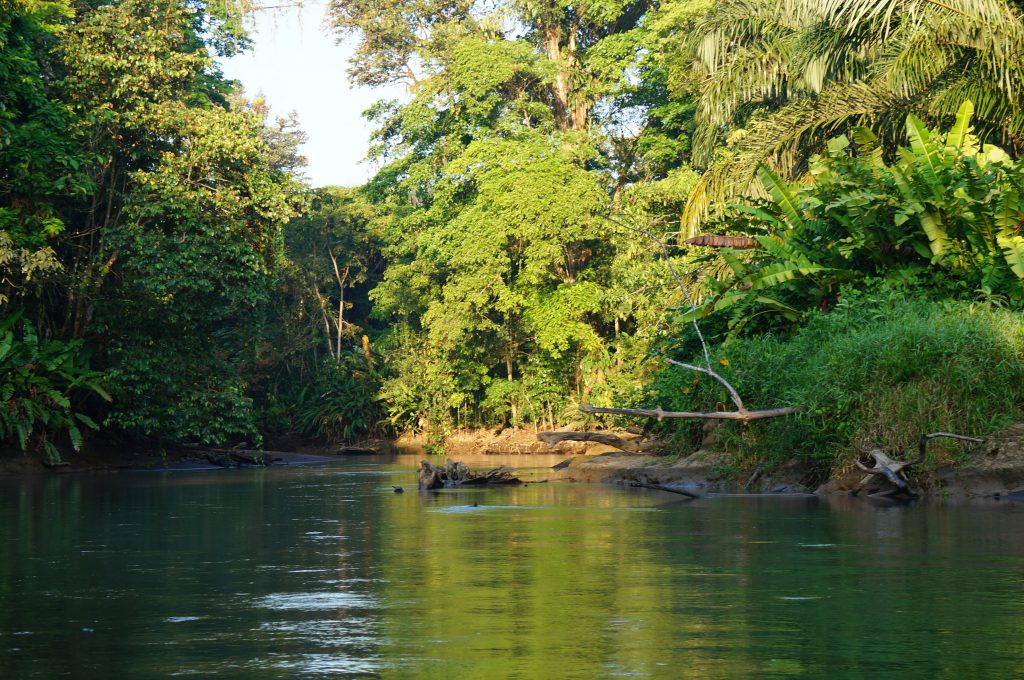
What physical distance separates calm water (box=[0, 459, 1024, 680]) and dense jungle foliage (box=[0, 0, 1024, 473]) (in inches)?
175

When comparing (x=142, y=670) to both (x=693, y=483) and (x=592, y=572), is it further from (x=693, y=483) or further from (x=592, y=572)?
(x=693, y=483)

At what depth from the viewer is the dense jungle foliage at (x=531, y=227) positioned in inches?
664

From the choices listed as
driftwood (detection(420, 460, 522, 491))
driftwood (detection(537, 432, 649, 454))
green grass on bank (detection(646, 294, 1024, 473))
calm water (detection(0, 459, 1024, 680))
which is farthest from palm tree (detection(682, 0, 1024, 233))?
calm water (detection(0, 459, 1024, 680))

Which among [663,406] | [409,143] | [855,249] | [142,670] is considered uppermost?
[409,143]

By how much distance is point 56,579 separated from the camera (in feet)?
27.5

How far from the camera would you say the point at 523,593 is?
24.3ft

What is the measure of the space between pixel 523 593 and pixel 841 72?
18.6 metres

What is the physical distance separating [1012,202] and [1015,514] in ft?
18.8

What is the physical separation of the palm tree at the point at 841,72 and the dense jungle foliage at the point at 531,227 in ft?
0.22

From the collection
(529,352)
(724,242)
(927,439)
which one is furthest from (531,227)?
(927,439)

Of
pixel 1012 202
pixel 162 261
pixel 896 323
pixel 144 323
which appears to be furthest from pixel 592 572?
pixel 144 323

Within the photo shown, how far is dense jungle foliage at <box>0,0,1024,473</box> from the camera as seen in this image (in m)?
16.9

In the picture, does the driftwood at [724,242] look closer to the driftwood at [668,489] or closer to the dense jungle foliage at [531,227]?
the dense jungle foliage at [531,227]

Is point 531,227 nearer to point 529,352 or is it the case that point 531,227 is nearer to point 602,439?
point 529,352
